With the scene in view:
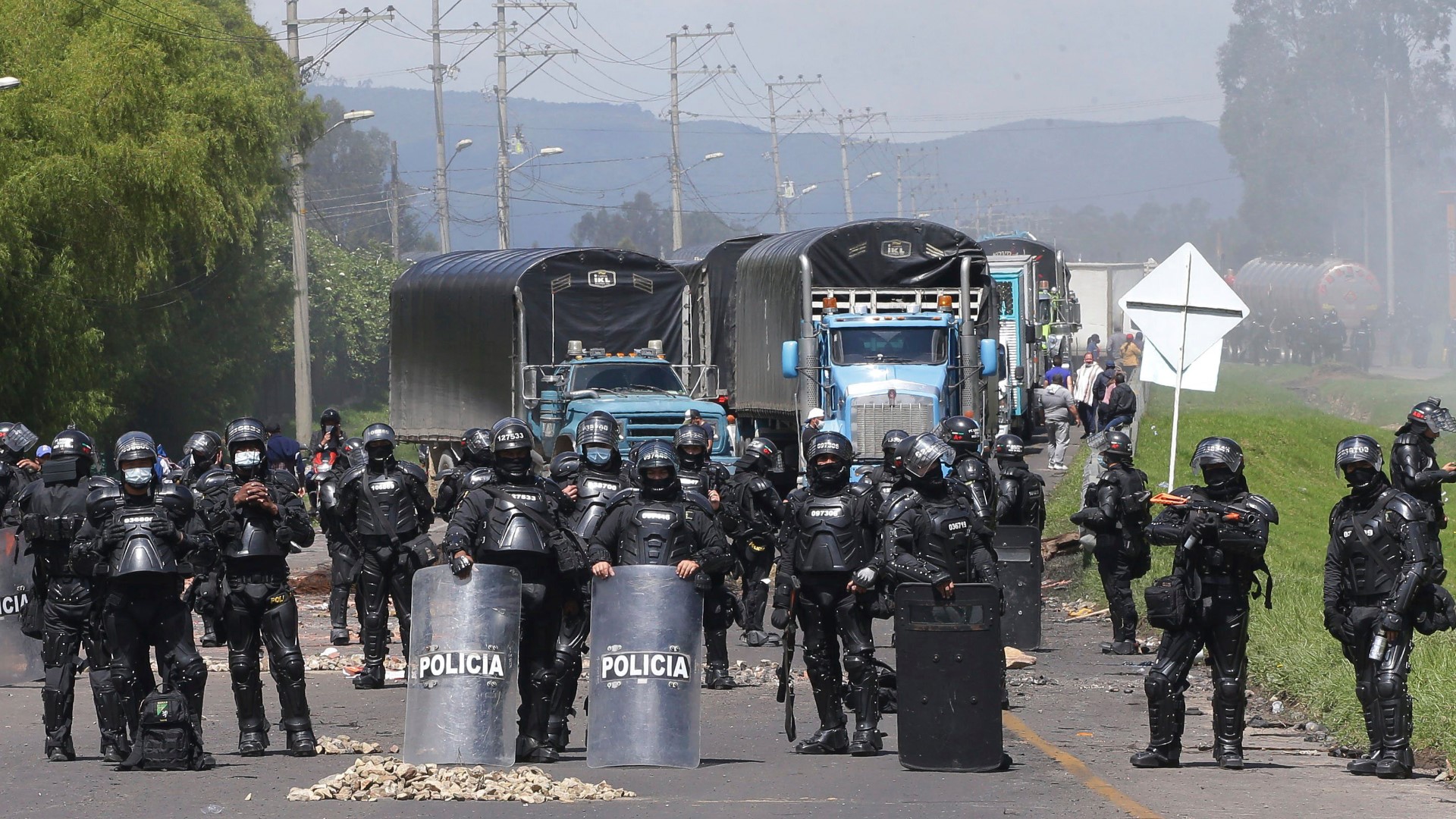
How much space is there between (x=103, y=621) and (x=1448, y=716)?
25.4 ft

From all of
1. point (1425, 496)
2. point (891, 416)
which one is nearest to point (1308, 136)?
point (891, 416)

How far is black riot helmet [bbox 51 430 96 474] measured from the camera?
39.8 ft

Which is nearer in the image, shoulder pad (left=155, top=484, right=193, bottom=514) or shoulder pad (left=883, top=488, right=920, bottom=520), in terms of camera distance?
shoulder pad (left=155, top=484, right=193, bottom=514)

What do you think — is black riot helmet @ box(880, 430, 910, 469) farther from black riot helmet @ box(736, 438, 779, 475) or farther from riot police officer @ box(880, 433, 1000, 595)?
riot police officer @ box(880, 433, 1000, 595)

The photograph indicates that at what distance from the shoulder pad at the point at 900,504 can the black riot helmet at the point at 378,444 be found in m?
5.00

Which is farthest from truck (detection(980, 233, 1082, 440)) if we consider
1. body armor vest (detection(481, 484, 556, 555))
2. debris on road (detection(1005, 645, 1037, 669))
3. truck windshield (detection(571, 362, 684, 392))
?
body armor vest (detection(481, 484, 556, 555))

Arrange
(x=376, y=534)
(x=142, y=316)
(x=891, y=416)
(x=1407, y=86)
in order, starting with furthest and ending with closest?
(x=1407, y=86)
(x=142, y=316)
(x=891, y=416)
(x=376, y=534)

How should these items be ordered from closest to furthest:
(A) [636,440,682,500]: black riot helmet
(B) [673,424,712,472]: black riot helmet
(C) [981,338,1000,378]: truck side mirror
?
(A) [636,440,682,500]: black riot helmet
(B) [673,424,712,472]: black riot helmet
(C) [981,338,1000,378]: truck side mirror

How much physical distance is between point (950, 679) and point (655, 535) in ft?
6.53

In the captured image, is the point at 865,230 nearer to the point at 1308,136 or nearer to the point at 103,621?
the point at 103,621

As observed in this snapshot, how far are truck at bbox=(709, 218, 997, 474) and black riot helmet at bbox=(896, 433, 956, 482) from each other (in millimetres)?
14595

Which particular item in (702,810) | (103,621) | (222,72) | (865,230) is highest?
(222,72)

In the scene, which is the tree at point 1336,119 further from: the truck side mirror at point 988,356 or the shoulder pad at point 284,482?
the shoulder pad at point 284,482

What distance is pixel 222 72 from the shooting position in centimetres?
3512
